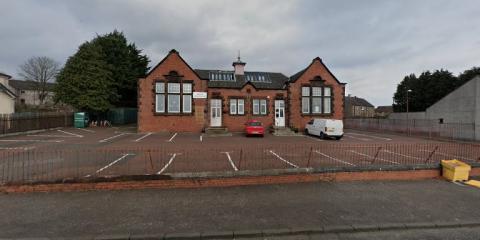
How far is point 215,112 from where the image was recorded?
27.7 metres

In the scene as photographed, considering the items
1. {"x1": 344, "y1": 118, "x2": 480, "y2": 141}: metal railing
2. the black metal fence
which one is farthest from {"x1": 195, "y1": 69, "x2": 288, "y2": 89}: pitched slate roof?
the black metal fence

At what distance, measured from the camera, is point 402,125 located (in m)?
29.2

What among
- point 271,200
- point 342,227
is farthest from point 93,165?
point 342,227

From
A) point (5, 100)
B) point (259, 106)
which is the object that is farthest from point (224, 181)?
point (5, 100)

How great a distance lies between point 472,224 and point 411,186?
2681mm

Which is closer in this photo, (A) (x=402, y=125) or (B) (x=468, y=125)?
(B) (x=468, y=125)

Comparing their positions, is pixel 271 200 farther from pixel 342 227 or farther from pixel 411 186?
pixel 411 186

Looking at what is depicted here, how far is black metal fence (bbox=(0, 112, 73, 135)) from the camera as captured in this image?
21.4m

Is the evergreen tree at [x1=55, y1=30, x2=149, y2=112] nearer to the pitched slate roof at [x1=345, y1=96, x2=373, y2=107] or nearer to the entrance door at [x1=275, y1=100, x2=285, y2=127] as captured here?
the entrance door at [x1=275, y1=100, x2=285, y2=127]

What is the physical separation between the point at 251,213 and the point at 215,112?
2239 centimetres

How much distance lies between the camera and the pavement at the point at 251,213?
4.95 metres

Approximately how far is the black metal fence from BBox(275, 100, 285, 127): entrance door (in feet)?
83.0

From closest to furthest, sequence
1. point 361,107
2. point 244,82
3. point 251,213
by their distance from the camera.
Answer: point 251,213, point 244,82, point 361,107

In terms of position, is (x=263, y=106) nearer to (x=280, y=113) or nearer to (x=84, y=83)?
(x=280, y=113)
